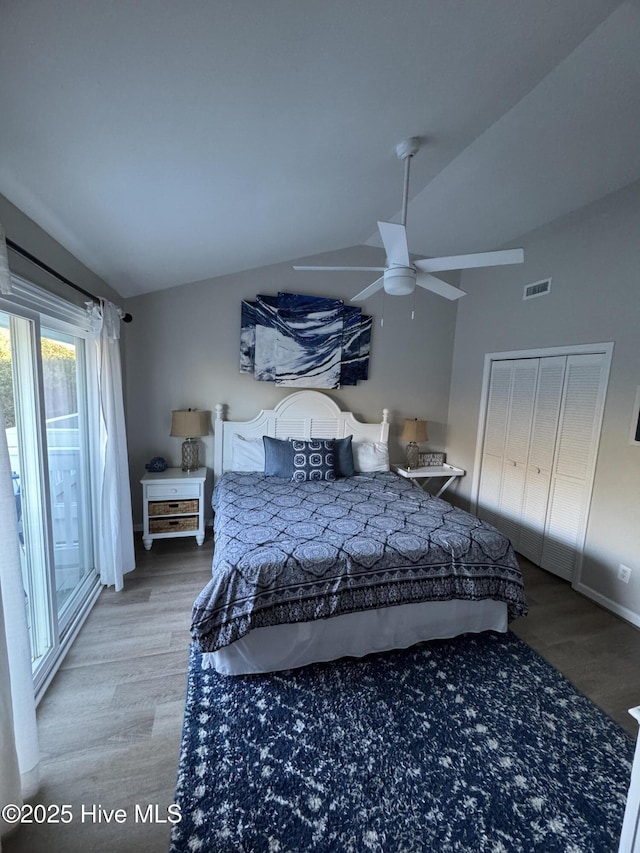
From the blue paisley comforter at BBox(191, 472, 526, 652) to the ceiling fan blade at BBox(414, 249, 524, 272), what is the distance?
1.51 metres

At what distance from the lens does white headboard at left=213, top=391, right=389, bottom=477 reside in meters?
3.57

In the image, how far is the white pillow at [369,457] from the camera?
144 inches

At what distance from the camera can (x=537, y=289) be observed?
3.18 m

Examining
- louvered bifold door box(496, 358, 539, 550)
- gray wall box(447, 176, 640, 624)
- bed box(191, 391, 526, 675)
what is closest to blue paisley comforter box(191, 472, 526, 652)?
bed box(191, 391, 526, 675)

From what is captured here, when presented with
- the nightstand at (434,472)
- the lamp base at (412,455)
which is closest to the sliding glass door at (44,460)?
the nightstand at (434,472)

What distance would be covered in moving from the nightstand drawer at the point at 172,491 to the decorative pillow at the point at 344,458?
130 centimetres

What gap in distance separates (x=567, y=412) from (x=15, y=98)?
3575 millimetres

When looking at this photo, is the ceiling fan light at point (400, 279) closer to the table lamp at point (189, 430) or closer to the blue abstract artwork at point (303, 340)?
the blue abstract artwork at point (303, 340)

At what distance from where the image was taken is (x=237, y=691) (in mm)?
1800

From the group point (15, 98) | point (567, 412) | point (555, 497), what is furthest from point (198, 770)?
point (567, 412)

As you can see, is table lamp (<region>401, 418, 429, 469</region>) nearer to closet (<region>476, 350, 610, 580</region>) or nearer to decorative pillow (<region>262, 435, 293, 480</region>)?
closet (<region>476, 350, 610, 580</region>)

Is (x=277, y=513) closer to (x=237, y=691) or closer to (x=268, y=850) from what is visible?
(x=237, y=691)

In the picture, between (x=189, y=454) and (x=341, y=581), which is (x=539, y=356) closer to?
(x=341, y=581)

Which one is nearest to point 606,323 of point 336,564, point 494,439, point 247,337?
point 494,439
